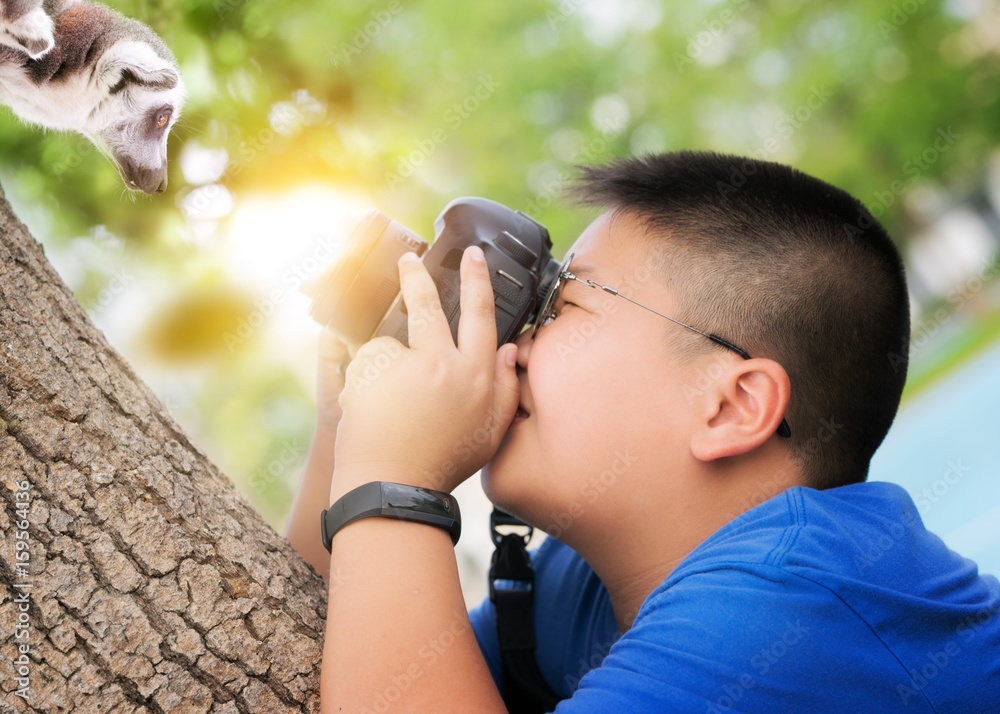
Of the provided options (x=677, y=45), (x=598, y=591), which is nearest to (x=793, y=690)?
(x=598, y=591)

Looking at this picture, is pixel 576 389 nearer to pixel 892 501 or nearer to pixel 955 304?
pixel 892 501

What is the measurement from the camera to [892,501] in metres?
1.18

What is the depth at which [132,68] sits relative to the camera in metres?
1.52

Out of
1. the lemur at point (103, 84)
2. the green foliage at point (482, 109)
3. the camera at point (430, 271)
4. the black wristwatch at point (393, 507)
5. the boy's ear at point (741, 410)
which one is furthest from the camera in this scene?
the green foliage at point (482, 109)

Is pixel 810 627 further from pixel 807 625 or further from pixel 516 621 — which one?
pixel 516 621

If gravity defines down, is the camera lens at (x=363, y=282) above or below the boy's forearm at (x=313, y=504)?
above

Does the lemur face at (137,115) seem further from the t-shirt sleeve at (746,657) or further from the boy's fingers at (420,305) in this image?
the t-shirt sleeve at (746,657)

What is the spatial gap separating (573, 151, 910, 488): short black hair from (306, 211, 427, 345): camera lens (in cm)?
46

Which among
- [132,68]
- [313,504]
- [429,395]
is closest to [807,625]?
[429,395]

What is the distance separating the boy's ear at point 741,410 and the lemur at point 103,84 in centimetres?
128

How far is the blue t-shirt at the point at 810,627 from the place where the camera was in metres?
0.87

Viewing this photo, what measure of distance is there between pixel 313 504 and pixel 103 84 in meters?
1.01

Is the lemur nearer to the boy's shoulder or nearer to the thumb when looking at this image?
the thumb

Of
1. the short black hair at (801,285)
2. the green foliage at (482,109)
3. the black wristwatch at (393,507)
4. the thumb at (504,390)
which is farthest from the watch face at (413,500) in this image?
the green foliage at (482,109)
